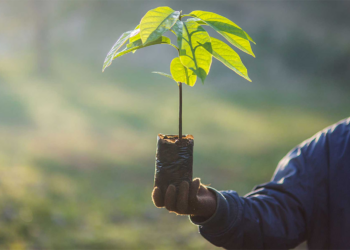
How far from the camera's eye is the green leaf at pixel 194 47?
2.34 ft

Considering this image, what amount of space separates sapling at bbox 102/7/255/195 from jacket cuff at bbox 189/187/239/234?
0.51 feet

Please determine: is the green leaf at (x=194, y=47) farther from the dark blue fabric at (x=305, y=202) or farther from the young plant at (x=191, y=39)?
the dark blue fabric at (x=305, y=202)

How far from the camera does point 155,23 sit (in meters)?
0.69

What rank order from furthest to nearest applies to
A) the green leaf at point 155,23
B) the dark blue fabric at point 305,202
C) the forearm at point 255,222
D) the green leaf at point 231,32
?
the dark blue fabric at point 305,202
the forearm at point 255,222
the green leaf at point 231,32
the green leaf at point 155,23

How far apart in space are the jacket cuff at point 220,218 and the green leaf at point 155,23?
55cm

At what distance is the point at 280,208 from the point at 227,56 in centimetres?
70

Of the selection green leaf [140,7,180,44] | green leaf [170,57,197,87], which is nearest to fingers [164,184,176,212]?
green leaf [170,57,197,87]

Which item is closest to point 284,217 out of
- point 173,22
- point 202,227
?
point 202,227

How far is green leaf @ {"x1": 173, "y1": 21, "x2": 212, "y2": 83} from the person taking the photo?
2.34ft

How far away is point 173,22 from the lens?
0.70 metres

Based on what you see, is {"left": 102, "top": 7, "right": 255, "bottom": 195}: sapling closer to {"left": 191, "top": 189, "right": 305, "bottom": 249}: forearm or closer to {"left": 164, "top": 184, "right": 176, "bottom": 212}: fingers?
{"left": 164, "top": 184, "right": 176, "bottom": 212}: fingers

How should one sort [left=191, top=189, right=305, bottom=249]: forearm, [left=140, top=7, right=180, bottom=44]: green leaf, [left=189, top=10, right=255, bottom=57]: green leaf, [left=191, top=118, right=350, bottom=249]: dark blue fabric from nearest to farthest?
1. [left=140, top=7, right=180, bottom=44]: green leaf
2. [left=189, top=10, right=255, bottom=57]: green leaf
3. [left=191, top=189, right=305, bottom=249]: forearm
4. [left=191, top=118, right=350, bottom=249]: dark blue fabric

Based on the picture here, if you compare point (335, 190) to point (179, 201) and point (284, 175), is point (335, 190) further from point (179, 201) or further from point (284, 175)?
point (179, 201)

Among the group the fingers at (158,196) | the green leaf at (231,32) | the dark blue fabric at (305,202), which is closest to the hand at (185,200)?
the fingers at (158,196)
